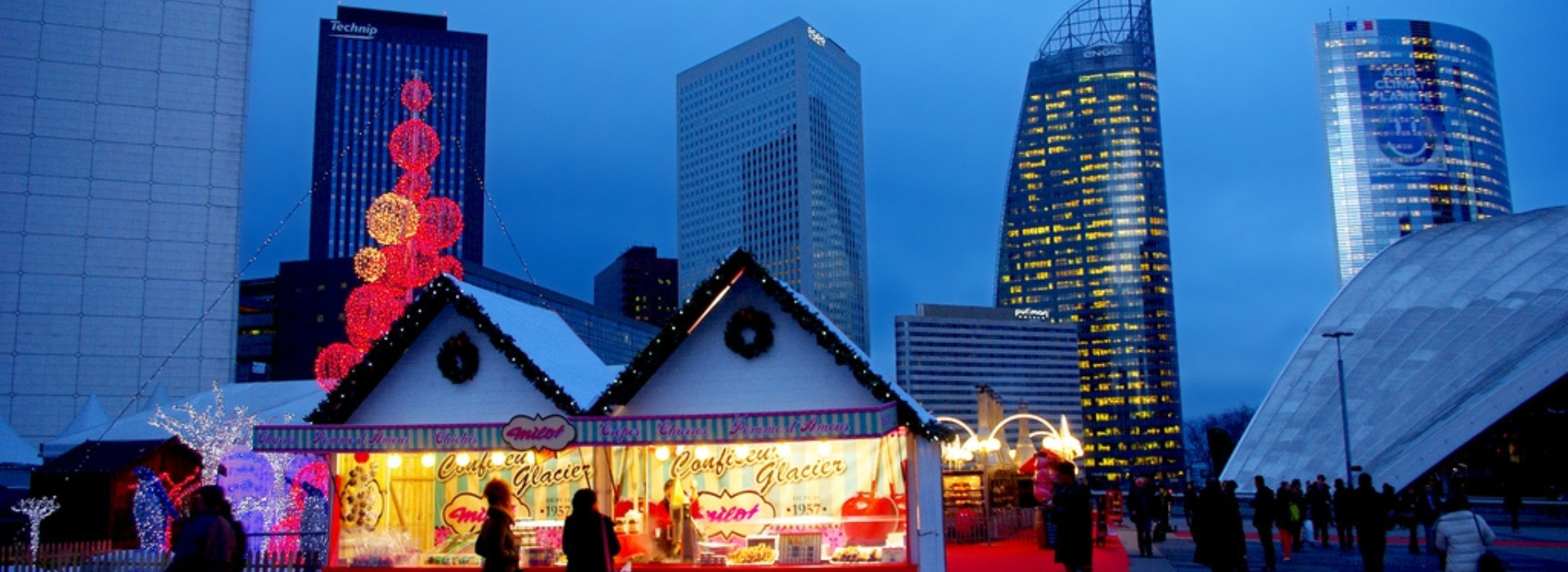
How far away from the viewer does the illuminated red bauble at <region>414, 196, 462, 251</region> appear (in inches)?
1113

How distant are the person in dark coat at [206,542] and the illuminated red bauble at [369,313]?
18.6m

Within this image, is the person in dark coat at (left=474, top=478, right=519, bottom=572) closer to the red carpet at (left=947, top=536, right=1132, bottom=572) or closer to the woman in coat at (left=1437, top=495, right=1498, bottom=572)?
the woman in coat at (left=1437, top=495, right=1498, bottom=572)

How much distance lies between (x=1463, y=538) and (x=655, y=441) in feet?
32.4

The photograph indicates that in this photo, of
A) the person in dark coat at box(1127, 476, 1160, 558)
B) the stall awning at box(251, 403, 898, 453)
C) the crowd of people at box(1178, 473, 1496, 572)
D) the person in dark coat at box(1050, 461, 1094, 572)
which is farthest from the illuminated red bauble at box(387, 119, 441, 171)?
the person in dark coat at box(1050, 461, 1094, 572)

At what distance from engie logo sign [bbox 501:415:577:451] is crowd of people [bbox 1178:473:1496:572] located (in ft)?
28.6

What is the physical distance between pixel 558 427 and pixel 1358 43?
214726 mm

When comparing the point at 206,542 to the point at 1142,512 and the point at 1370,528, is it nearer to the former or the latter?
the point at 1370,528

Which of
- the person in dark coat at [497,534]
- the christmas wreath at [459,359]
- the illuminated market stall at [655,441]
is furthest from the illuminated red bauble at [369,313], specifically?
the person in dark coat at [497,534]

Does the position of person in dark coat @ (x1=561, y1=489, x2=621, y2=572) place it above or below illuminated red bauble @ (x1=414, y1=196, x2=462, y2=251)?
below

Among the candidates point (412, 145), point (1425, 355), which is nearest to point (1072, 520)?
point (412, 145)

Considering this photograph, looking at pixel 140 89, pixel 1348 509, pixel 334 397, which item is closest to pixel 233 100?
pixel 140 89

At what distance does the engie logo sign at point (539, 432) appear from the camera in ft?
53.7

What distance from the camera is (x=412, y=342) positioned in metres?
19.4

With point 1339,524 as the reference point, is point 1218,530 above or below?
above
